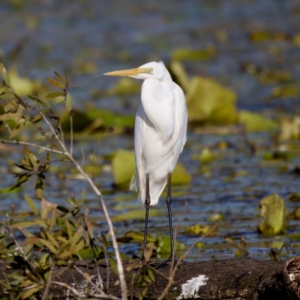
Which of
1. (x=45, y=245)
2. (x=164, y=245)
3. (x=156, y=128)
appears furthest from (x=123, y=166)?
(x=45, y=245)

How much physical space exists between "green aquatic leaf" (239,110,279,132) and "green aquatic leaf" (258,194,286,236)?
11.5 ft

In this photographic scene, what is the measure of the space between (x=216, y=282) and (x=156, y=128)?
3.65 feet

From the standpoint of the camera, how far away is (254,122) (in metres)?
8.81

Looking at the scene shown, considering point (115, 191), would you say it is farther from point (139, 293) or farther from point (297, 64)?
point (297, 64)

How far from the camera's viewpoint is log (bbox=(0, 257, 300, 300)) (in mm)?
3598

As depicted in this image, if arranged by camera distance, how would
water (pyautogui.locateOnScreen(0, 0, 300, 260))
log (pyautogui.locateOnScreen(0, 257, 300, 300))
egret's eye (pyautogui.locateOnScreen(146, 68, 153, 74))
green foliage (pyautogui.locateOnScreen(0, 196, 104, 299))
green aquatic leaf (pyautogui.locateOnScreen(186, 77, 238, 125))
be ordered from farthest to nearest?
green aquatic leaf (pyautogui.locateOnScreen(186, 77, 238, 125))
water (pyautogui.locateOnScreen(0, 0, 300, 260))
egret's eye (pyautogui.locateOnScreen(146, 68, 153, 74))
log (pyautogui.locateOnScreen(0, 257, 300, 300))
green foliage (pyautogui.locateOnScreen(0, 196, 104, 299))

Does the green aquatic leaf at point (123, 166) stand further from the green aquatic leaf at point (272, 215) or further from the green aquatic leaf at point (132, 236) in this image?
the green aquatic leaf at point (272, 215)

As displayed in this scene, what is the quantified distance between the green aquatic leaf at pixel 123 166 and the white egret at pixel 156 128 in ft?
5.47

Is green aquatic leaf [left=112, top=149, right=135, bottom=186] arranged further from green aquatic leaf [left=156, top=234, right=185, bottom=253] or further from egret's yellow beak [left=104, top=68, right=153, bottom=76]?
egret's yellow beak [left=104, top=68, right=153, bottom=76]

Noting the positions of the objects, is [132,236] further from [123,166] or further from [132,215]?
[123,166]

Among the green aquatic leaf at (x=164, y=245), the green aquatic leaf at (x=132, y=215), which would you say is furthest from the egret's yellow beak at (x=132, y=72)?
the green aquatic leaf at (x=132, y=215)

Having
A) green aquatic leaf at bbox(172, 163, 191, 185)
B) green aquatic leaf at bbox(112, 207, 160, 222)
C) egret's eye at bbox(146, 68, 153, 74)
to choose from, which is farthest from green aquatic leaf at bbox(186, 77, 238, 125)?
egret's eye at bbox(146, 68, 153, 74)

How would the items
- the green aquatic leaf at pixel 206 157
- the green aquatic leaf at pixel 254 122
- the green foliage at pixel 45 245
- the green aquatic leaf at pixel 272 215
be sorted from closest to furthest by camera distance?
the green foliage at pixel 45 245 < the green aquatic leaf at pixel 272 215 < the green aquatic leaf at pixel 206 157 < the green aquatic leaf at pixel 254 122

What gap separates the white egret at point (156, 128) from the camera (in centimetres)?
433
